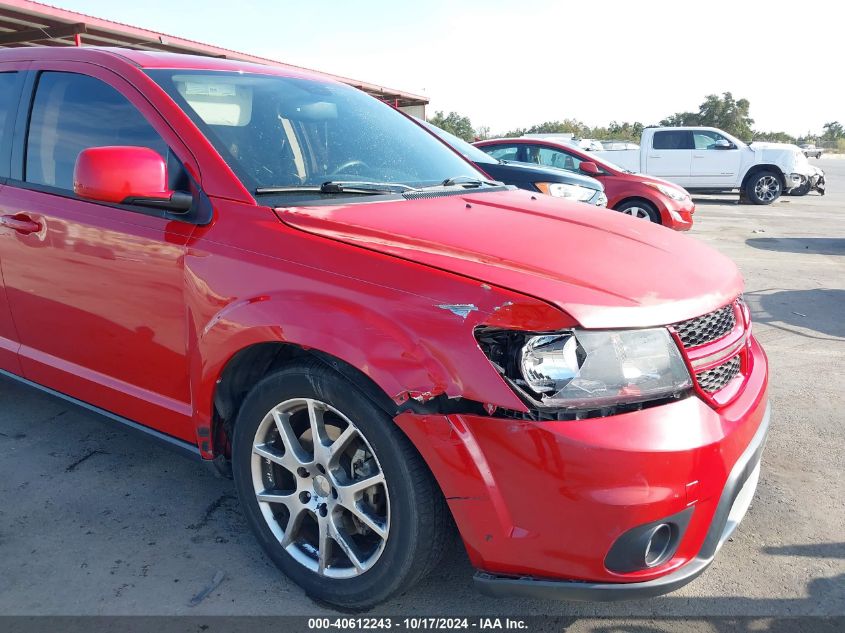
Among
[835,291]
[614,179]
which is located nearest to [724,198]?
[614,179]

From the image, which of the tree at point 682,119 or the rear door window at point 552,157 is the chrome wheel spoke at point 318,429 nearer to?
the rear door window at point 552,157

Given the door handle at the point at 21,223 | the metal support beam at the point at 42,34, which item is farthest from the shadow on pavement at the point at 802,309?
the metal support beam at the point at 42,34

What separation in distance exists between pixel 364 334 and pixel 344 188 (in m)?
0.84

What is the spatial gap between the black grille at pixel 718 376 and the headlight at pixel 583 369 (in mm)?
209

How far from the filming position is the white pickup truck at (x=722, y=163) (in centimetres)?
1596

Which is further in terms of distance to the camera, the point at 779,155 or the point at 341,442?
the point at 779,155

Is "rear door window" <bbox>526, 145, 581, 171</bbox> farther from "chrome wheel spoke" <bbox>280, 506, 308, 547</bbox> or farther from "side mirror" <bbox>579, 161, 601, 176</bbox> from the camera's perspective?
"chrome wheel spoke" <bbox>280, 506, 308, 547</bbox>

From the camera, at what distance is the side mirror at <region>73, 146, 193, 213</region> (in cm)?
228

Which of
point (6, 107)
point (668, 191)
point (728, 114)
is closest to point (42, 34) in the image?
point (668, 191)

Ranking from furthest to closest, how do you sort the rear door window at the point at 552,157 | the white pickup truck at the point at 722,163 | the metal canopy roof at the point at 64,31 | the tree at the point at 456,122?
the tree at the point at 456,122
the white pickup truck at the point at 722,163
the metal canopy roof at the point at 64,31
the rear door window at the point at 552,157

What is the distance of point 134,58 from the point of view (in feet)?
9.05

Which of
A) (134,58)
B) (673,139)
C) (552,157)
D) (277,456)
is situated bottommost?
(277,456)

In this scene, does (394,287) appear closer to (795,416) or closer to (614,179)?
(795,416)

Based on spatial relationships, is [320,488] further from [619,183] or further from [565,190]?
[619,183]
